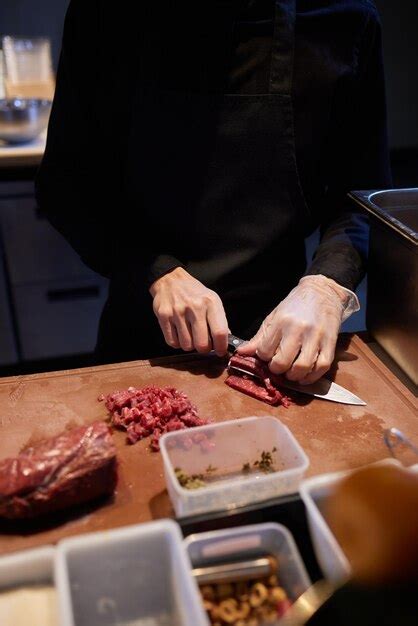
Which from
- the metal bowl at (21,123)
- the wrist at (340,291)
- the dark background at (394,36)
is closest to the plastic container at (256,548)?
the wrist at (340,291)

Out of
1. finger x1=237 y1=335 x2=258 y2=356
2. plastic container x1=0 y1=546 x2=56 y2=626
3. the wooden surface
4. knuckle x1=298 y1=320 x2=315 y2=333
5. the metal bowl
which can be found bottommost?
the wooden surface

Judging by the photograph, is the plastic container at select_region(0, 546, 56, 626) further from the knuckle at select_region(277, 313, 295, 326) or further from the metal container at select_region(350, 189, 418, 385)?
the metal container at select_region(350, 189, 418, 385)

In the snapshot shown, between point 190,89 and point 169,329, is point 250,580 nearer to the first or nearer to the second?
point 169,329

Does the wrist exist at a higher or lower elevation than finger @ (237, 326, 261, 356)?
→ higher

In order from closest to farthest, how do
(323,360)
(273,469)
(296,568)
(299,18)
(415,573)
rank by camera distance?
1. (415,573)
2. (296,568)
3. (273,469)
4. (323,360)
5. (299,18)

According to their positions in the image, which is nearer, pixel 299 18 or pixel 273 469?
pixel 273 469

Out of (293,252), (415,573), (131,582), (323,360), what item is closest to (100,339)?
(293,252)

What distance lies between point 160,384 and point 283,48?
783 millimetres

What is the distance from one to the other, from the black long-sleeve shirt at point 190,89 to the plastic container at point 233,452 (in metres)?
0.47

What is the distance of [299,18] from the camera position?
1.32 meters

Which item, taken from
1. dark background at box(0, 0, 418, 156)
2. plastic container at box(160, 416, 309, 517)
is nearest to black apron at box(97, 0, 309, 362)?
plastic container at box(160, 416, 309, 517)

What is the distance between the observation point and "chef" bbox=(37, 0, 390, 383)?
1.30 meters

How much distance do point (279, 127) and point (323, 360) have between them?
1.80ft

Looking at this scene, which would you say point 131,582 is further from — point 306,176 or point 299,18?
point 299,18
